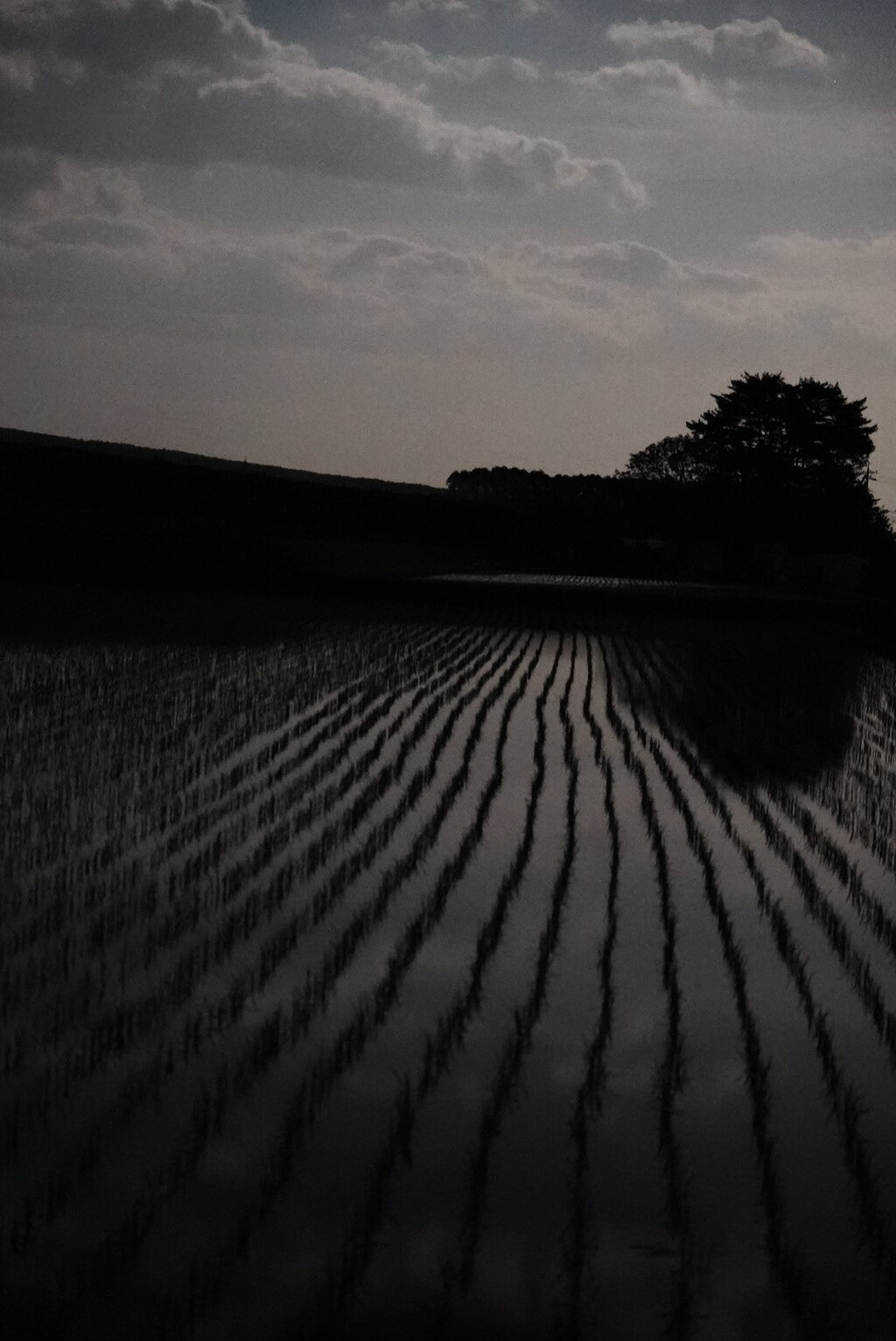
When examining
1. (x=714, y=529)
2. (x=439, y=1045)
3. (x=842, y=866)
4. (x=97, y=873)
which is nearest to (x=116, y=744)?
(x=97, y=873)

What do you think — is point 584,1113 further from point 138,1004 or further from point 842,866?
point 842,866

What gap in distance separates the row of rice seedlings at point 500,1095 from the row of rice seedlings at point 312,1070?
0.44 m

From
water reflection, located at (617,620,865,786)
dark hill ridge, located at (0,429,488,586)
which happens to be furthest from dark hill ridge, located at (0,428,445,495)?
water reflection, located at (617,620,865,786)

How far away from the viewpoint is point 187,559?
4684cm

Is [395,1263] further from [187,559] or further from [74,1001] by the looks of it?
[187,559]

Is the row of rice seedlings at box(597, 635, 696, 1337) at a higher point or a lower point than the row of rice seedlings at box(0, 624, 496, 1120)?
higher

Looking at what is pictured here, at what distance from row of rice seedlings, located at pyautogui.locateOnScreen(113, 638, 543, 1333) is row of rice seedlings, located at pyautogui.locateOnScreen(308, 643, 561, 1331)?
0.66ft

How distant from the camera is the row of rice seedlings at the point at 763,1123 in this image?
13.0 feet

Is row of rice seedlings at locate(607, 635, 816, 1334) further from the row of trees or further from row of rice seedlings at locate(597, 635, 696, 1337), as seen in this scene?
the row of trees

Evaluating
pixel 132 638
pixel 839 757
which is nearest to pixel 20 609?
pixel 132 638

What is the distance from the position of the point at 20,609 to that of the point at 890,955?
2401cm

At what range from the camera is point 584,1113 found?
505 centimetres

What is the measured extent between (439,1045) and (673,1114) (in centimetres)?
88

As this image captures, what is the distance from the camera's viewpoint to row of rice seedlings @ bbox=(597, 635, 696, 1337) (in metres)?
3.86
